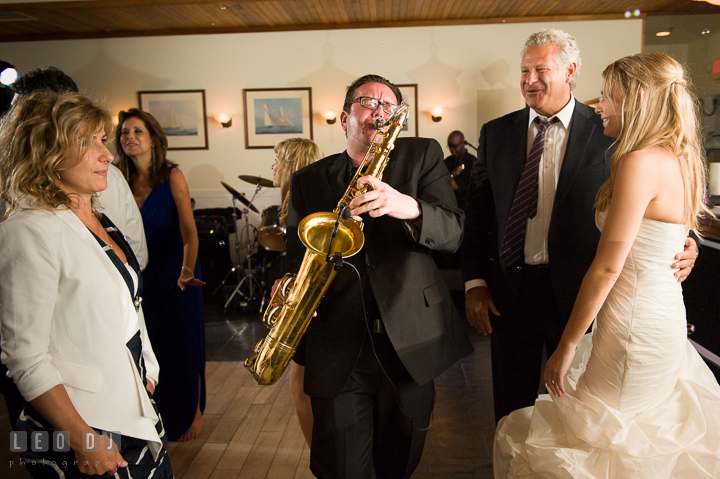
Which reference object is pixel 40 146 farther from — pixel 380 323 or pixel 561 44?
pixel 561 44

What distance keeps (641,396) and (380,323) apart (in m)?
0.84

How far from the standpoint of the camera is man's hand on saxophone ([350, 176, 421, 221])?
52.5 inches

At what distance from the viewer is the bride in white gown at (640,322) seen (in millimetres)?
1376

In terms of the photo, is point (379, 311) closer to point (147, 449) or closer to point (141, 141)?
point (147, 449)

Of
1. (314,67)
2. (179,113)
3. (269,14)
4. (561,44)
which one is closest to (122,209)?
(561,44)

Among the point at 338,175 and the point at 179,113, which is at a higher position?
the point at 179,113

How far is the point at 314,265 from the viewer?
5.28 ft

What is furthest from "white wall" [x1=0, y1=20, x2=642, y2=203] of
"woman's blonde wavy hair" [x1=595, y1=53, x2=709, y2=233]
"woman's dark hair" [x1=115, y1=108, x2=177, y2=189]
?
"woman's blonde wavy hair" [x1=595, y1=53, x2=709, y2=233]

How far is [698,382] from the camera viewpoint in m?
1.51

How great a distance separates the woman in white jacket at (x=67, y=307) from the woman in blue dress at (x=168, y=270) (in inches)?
51.5

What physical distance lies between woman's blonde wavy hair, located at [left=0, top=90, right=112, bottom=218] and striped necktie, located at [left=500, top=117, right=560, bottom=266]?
5.06 feet

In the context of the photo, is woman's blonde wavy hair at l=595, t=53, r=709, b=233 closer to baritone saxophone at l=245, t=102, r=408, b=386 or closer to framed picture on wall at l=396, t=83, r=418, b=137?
baritone saxophone at l=245, t=102, r=408, b=386

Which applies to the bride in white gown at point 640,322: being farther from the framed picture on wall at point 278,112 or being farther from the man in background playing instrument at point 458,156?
the framed picture on wall at point 278,112

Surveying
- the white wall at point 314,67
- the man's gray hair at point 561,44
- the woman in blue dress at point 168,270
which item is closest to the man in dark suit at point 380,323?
the man's gray hair at point 561,44
